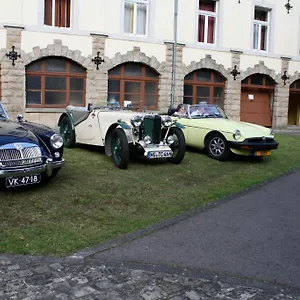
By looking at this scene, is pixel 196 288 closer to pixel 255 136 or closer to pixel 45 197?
pixel 45 197

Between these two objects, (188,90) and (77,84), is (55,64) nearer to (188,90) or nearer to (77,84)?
(77,84)

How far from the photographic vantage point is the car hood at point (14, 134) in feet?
20.1

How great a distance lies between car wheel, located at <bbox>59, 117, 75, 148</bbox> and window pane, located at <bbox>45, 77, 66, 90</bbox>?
5.74 metres

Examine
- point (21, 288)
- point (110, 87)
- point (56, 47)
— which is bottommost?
point (21, 288)

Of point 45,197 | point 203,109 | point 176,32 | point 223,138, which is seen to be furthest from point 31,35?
point 45,197

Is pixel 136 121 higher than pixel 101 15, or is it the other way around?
pixel 101 15

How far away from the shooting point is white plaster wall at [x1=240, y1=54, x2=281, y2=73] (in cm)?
2069

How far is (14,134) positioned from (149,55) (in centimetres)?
1245

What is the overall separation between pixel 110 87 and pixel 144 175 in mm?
10089

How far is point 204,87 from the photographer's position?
65.6ft

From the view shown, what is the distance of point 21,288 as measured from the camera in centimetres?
362

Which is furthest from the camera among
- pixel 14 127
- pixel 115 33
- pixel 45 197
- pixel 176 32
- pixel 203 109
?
pixel 176 32

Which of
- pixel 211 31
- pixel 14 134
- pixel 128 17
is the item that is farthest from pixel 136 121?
pixel 211 31

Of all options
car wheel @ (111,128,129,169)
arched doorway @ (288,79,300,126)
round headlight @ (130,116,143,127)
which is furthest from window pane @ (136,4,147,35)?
arched doorway @ (288,79,300,126)
